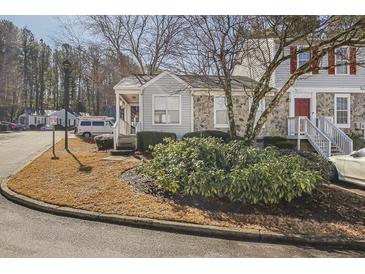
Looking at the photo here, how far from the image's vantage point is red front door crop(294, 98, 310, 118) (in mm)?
15469

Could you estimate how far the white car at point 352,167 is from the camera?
8430mm

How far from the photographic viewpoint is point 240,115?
50.3ft

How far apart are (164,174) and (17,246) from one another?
3.26 m

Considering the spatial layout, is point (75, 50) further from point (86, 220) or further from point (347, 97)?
point (86, 220)

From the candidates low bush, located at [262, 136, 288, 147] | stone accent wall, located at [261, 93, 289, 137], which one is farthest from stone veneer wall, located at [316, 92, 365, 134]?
low bush, located at [262, 136, 288, 147]

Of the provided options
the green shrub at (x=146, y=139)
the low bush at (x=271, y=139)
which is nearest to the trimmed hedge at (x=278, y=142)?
the low bush at (x=271, y=139)

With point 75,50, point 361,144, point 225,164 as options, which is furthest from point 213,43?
point 75,50

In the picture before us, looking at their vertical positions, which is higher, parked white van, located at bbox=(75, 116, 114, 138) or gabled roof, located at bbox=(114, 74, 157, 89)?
gabled roof, located at bbox=(114, 74, 157, 89)

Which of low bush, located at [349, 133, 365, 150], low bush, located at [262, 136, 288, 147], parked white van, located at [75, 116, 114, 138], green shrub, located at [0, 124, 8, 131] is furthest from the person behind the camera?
green shrub, located at [0, 124, 8, 131]

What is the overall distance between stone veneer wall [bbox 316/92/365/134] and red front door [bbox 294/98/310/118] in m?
0.57

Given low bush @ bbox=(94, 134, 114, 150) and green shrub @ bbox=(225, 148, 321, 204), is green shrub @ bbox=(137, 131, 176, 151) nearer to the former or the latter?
low bush @ bbox=(94, 134, 114, 150)

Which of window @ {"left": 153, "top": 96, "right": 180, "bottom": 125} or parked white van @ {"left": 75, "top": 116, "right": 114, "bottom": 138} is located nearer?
window @ {"left": 153, "top": 96, "right": 180, "bottom": 125}

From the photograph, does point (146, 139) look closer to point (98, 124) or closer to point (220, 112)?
point (220, 112)

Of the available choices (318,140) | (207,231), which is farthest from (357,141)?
(207,231)
